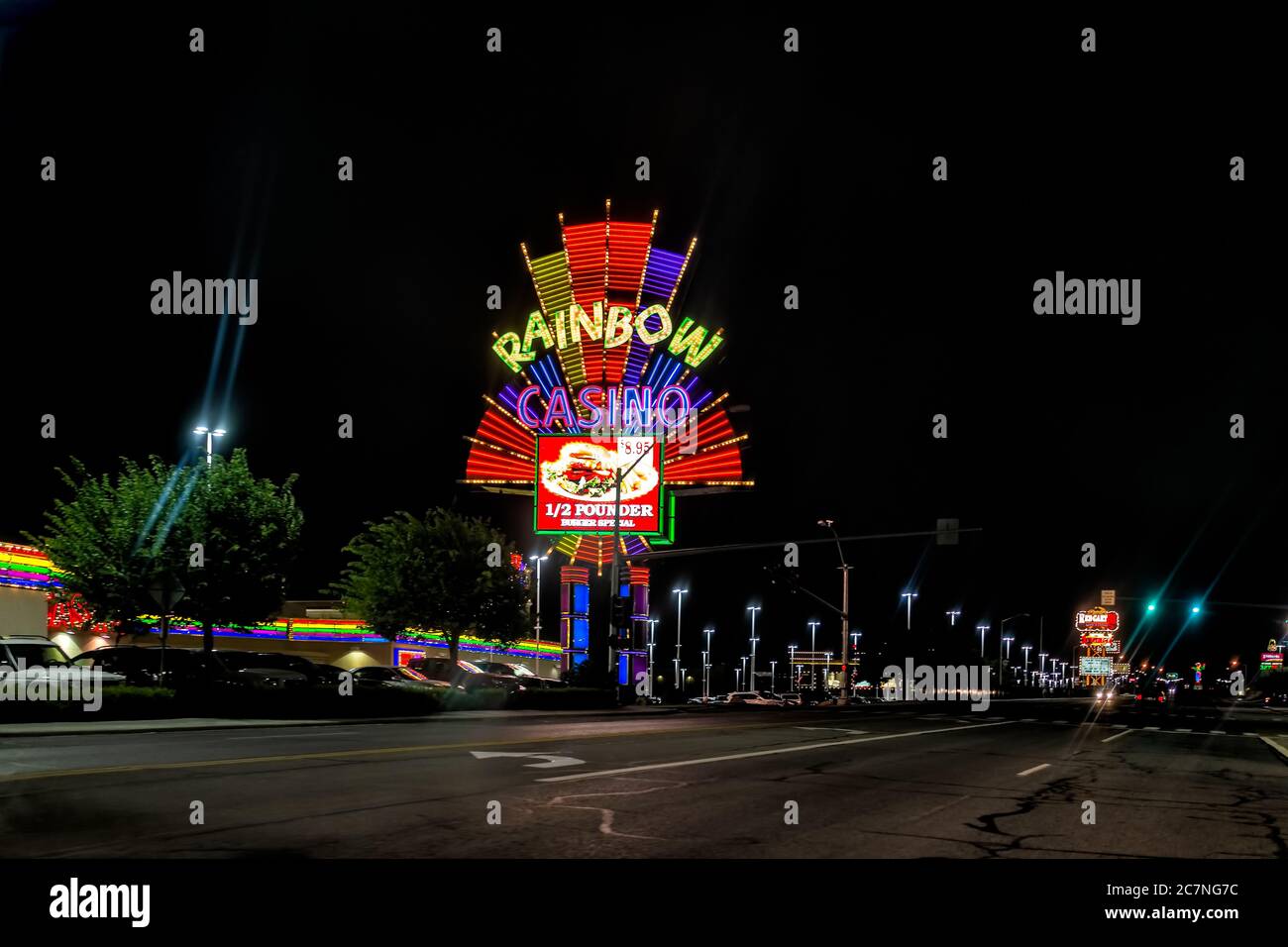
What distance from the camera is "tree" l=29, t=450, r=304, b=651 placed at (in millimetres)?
39125

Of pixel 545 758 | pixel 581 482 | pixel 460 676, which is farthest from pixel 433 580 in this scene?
pixel 545 758

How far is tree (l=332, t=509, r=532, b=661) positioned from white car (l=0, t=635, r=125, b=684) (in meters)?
21.5

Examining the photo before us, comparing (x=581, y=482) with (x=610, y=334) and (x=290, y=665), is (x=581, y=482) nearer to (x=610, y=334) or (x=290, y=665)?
(x=610, y=334)

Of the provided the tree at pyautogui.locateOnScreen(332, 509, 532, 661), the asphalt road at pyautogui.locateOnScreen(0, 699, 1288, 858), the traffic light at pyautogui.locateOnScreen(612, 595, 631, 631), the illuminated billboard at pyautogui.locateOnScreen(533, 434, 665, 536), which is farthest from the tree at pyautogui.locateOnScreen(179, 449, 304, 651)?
the illuminated billboard at pyautogui.locateOnScreen(533, 434, 665, 536)

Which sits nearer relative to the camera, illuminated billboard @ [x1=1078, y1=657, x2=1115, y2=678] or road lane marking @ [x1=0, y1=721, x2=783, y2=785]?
road lane marking @ [x1=0, y1=721, x2=783, y2=785]

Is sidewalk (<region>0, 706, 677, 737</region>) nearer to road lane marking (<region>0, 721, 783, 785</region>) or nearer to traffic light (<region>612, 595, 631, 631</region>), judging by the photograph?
traffic light (<region>612, 595, 631, 631</region>)

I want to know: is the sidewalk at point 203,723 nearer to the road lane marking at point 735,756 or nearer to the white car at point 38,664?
the white car at point 38,664

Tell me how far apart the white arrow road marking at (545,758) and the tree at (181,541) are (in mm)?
22182

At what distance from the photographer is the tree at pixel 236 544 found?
3912 centimetres

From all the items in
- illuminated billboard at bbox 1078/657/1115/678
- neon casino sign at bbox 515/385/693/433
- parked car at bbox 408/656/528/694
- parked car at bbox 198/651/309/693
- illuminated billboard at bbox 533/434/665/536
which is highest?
neon casino sign at bbox 515/385/693/433

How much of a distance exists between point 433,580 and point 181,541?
45.7 ft

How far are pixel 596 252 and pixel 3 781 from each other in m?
58.3

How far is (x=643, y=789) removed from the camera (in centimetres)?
1402
